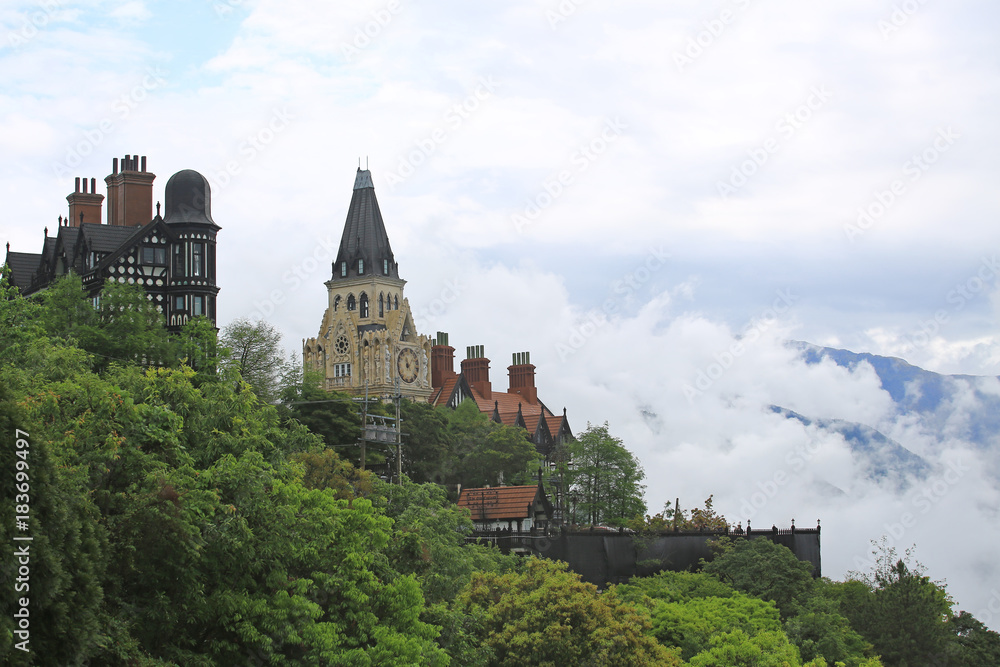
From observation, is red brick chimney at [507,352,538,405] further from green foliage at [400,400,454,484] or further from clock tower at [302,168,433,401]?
green foliage at [400,400,454,484]

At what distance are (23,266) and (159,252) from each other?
11553 millimetres

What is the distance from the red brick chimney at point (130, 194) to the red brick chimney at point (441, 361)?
180 ft

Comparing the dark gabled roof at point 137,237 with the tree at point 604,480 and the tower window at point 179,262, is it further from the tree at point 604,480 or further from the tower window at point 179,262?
the tree at point 604,480

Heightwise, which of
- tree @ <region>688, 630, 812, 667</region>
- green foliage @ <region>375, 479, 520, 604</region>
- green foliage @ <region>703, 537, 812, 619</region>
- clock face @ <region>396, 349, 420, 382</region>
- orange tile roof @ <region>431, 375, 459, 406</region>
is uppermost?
clock face @ <region>396, 349, 420, 382</region>

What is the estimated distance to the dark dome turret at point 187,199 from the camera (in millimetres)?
63750

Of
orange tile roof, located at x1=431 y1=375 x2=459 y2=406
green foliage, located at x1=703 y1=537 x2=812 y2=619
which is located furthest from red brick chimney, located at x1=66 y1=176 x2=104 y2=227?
orange tile roof, located at x1=431 y1=375 x2=459 y2=406

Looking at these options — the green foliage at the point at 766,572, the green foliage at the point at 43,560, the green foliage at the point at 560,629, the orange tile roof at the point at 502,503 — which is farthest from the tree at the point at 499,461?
the green foliage at the point at 43,560

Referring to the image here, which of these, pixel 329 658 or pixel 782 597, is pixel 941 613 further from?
pixel 329 658

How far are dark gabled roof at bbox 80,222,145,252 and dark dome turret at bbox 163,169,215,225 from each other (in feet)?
6.38

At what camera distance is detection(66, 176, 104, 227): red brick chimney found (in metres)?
69.4

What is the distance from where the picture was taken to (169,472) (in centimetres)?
2620

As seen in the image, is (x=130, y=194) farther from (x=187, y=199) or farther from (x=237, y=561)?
(x=237, y=561)

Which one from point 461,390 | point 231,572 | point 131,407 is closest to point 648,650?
point 231,572

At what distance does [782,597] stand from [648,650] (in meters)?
21.2
